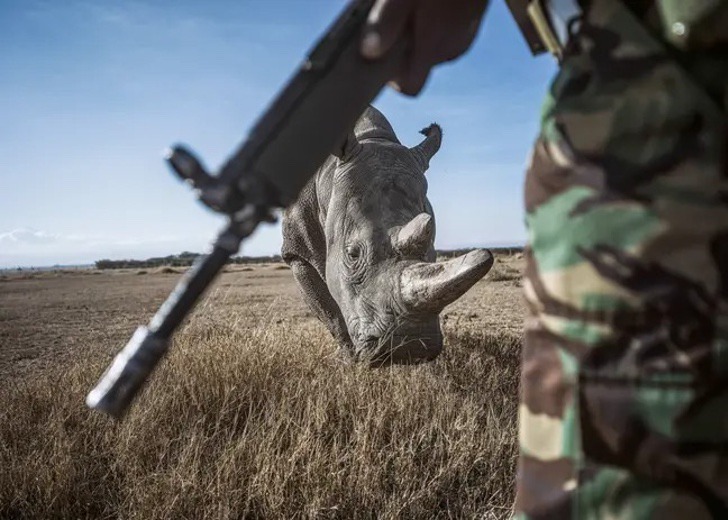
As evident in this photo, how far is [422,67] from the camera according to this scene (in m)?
1.33

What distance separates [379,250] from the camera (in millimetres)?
4355

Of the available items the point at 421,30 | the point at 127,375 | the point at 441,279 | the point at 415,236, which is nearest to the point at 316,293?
the point at 415,236

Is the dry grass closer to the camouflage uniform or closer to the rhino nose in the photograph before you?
the rhino nose

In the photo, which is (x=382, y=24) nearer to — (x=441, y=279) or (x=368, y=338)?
(x=441, y=279)

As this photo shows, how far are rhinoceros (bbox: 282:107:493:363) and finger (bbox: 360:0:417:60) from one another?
2.06 metres

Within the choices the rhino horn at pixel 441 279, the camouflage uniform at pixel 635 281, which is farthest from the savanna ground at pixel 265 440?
Result: the camouflage uniform at pixel 635 281

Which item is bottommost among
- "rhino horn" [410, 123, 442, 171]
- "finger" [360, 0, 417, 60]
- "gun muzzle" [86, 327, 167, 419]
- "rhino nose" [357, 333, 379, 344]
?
"rhino nose" [357, 333, 379, 344]

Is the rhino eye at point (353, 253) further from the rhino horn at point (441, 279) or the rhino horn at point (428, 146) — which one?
the rhino horn at point (428, 146)

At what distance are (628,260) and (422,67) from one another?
70 centimetres

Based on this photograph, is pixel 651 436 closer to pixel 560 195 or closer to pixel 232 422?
pixel 560 195

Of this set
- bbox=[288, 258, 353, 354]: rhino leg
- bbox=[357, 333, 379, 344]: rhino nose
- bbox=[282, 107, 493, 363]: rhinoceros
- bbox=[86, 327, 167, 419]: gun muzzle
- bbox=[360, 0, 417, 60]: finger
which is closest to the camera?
bbox=[86, 327, 167, 419]: gun muzzle

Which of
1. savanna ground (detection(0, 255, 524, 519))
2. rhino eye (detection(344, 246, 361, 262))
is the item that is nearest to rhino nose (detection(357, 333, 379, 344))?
savanna ground (detection(0, 255, 524, 519))

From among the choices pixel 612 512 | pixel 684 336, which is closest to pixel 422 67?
pixel 684 336

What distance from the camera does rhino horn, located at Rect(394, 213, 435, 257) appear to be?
12.7ft
